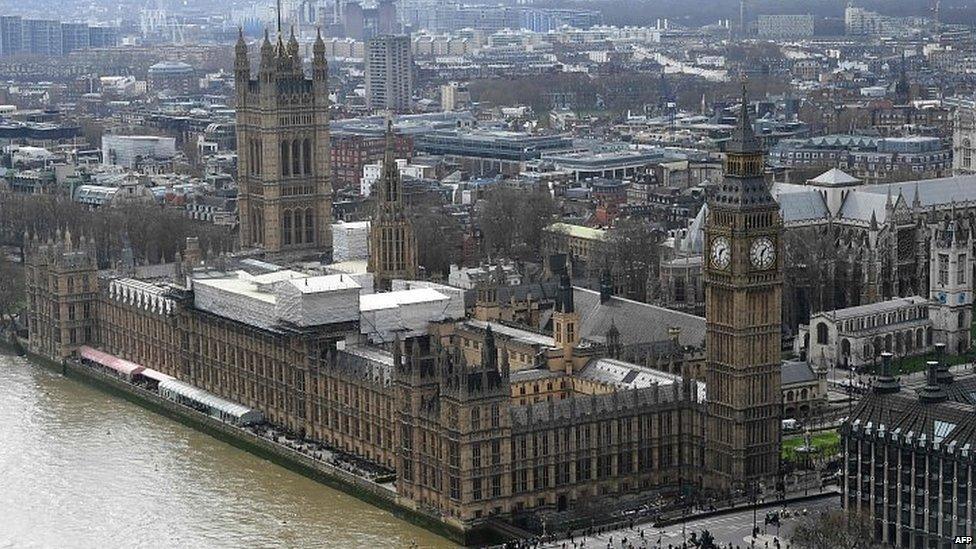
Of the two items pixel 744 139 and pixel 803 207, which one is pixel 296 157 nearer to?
pixel 803 207

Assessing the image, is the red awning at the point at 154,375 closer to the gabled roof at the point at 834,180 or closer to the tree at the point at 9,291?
the tree at the point at 9,291

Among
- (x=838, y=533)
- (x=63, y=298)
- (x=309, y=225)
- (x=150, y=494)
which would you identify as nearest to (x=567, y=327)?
(x=150, y=494)

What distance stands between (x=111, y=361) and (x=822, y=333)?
3084 cm

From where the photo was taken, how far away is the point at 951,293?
94188 millimetres

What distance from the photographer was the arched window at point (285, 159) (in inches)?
4178

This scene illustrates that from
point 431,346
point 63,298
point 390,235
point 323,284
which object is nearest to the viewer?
point 431,346

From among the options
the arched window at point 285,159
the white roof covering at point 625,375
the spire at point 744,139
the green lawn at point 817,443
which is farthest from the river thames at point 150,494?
the arched window at point 285,159

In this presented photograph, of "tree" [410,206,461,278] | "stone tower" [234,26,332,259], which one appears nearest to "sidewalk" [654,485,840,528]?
"tree" [410,206,461,278]

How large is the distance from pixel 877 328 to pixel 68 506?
1432 inches

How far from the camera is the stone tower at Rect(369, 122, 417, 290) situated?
3607 inches

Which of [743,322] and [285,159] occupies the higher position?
[285,159]

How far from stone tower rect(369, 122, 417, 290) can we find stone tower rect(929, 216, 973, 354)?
75.8 ft

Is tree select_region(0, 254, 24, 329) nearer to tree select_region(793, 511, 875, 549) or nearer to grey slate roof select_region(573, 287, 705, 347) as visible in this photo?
grey slate roof select_region(573, 287, 705, 347)

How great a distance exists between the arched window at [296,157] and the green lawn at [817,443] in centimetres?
3733
